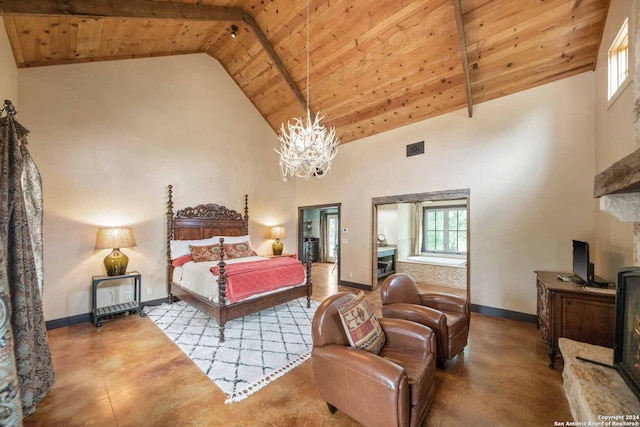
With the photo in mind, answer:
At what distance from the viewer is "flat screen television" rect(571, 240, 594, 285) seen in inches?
108

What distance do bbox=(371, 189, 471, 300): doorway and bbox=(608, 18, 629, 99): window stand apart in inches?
125

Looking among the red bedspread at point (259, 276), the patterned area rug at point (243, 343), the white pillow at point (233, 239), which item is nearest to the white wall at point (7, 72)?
the red bedspread at point (259, 276)

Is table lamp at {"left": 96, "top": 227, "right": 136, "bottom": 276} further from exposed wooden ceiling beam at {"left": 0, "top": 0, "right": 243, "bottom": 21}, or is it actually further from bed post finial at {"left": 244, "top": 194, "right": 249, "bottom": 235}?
exposed wooden ceiling beam at {"left": 0, "top": 0, "right": 243, "bottom": 21}

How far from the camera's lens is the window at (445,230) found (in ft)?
22.7

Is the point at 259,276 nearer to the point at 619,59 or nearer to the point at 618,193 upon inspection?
the point at 618,193

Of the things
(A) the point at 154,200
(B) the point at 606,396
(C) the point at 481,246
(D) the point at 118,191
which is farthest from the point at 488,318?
(D) the point at 118,191

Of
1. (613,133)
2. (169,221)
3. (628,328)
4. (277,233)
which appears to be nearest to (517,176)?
(613,133)

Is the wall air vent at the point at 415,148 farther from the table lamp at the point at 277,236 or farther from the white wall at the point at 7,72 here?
the white wall at the point at 7,72

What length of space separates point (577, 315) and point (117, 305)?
6243mm

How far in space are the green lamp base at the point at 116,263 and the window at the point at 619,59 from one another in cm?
683

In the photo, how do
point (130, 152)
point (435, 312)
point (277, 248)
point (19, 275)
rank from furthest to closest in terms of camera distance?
point (277, 248) < point (130, 152) < point (435, 312) < point (19, 275)

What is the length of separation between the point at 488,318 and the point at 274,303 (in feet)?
11.4

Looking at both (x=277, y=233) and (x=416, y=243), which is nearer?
(x=277, y=233)

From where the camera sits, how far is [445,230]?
7180 mm
